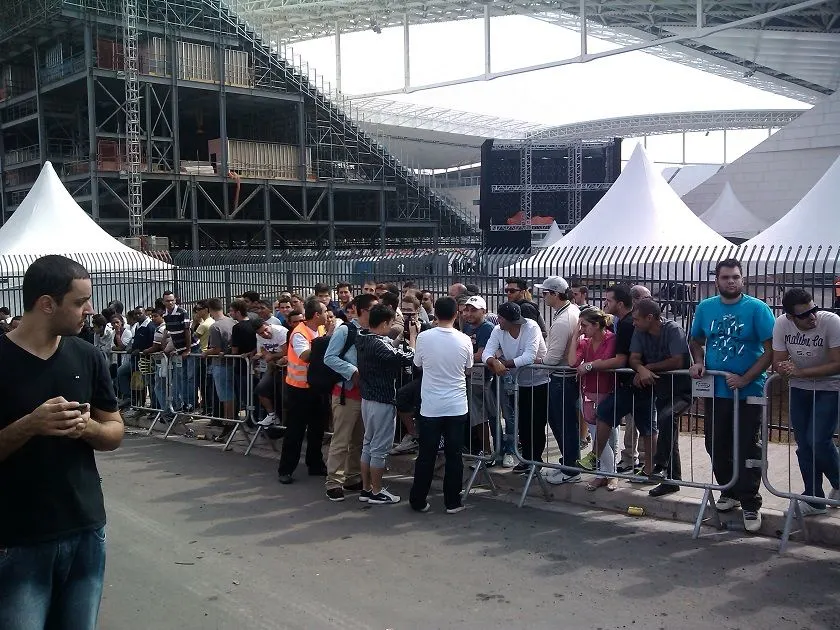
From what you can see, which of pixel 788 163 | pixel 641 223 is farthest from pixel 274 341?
pixel 788 163

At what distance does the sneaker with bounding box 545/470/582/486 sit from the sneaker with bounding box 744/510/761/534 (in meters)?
1.58

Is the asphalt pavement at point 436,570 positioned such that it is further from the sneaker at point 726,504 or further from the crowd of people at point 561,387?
the crowd of people at point 561,387

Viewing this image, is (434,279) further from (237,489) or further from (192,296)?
(192,296)

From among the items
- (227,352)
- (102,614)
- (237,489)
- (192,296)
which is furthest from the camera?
(192,296)

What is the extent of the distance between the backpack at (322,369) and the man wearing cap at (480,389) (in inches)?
47.9

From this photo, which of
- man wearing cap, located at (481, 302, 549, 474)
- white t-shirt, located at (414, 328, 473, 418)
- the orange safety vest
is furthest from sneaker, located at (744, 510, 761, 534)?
the orange safety vest

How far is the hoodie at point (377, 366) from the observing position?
279 inches

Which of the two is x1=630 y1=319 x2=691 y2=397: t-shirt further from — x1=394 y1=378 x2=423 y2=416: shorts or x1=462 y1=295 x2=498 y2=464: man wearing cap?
x1=394 y1=378 x2=423 y2=416: shorts

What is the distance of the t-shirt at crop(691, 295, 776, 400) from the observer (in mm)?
6270

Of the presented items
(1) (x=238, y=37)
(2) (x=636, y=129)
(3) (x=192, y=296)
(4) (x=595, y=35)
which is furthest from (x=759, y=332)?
(2) (x=636, y=129)

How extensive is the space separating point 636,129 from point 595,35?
29479 millimetres

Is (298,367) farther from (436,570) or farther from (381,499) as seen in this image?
(436,570)

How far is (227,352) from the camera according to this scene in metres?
10.3

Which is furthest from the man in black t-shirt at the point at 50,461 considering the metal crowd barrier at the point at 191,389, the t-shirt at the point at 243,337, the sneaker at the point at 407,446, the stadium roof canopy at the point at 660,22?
the stadium roof canopy at the point at 660,22
